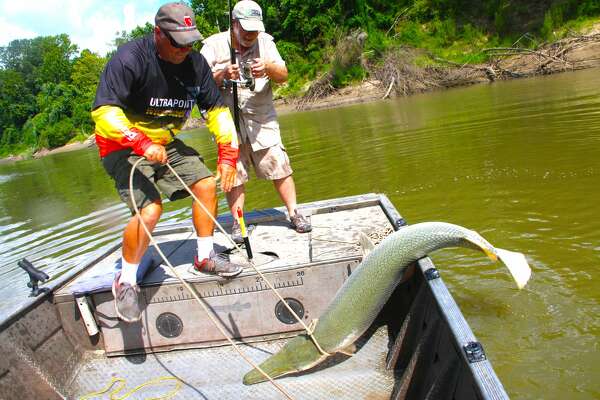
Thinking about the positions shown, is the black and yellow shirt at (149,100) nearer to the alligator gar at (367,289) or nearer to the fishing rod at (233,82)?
the fishing rod at (233,82)

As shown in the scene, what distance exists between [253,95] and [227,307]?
1.93 metres

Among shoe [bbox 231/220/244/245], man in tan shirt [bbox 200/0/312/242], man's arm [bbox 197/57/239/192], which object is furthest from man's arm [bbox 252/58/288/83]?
shoe [bbox 231/220/244/245]

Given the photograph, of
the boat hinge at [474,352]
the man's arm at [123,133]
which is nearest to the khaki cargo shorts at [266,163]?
the man's arm at [123,133]

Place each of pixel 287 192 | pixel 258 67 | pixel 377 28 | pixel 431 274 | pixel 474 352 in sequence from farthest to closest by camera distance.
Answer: pixel 377 28, pixel 287 192, pixel 258 67, pixel 431 274, pixel 474 352

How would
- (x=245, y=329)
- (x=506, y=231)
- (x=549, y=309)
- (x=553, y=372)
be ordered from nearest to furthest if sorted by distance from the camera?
(x=553, y=372) < (x=245, y=329) < (x=549, y=309) < (x=506, y=231)

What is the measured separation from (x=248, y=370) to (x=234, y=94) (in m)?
2.26

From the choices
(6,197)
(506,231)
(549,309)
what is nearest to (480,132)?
(506,231)

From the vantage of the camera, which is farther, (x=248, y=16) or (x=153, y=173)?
(x=248, y=16)

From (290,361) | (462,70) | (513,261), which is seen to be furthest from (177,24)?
(462,70)

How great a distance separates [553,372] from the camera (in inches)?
119

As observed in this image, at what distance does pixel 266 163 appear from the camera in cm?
433

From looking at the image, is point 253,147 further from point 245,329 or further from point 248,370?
point 248,370

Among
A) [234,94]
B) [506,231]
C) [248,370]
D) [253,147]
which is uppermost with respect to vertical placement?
[234,94]

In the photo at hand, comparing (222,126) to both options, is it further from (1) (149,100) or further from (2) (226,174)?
(1) (149,100)
